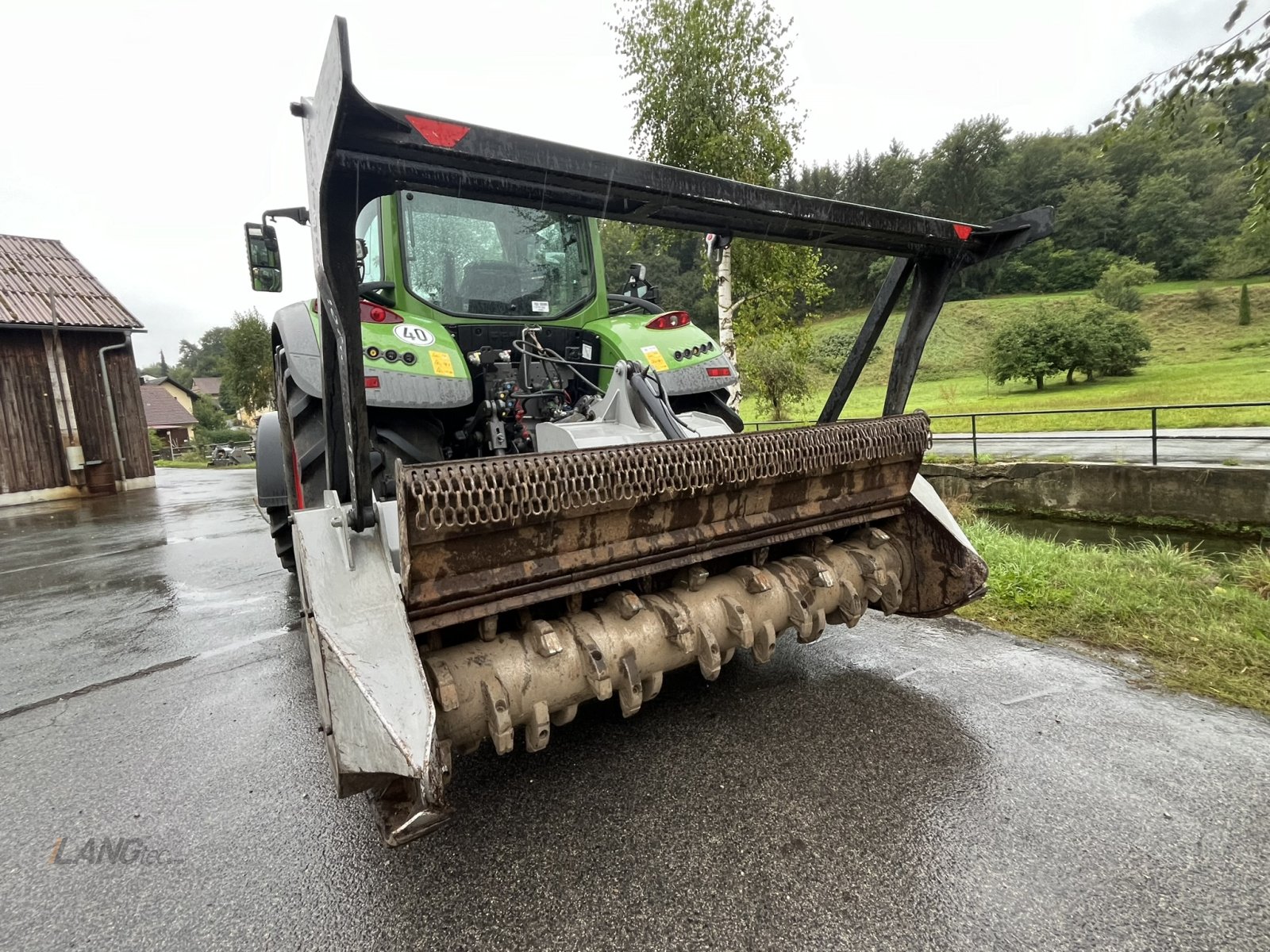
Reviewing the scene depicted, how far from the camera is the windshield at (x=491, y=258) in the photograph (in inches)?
128

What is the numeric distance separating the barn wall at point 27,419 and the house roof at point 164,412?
102 ft

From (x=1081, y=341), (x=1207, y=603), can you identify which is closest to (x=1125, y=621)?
(x=1207, y=603)

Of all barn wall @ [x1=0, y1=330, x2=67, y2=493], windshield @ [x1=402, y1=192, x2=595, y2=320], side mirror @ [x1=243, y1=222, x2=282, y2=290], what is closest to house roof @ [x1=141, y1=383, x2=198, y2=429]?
barn wall @ [x1=0, y1=330, x2=67, y2=493]

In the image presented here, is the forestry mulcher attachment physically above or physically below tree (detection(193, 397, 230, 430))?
below

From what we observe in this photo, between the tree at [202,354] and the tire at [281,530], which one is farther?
the tree at [202,354]

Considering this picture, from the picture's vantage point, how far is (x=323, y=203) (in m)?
1.51

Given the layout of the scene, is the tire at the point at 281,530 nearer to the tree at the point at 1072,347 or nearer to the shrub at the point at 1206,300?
the tree at the point at 1072,347

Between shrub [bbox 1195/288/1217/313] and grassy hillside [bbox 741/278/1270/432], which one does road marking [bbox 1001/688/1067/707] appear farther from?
shrub [bbox 1195/288/1217/313]

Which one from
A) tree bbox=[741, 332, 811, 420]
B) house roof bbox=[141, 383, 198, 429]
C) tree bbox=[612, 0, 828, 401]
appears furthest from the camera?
house roof bbox=[141, 383, 198, 429]

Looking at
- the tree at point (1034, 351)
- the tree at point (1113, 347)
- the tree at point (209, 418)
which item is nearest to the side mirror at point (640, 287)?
the tree at point (1034, 351)

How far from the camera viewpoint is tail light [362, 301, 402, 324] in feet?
8.78

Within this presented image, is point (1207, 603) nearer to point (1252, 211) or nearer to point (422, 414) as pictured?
point (1252, 211)

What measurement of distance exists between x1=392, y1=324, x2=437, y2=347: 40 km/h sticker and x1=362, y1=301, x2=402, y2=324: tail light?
5 centimetres

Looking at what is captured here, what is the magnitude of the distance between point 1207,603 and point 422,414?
4.16 m
